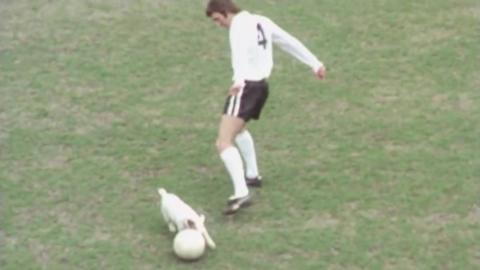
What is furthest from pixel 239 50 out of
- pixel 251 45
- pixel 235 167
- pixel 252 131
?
pixel 252 131

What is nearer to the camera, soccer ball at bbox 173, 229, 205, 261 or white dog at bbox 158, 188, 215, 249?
soccer ball at bbox 173, 229, 205, 261

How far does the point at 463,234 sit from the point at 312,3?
4.47 meters

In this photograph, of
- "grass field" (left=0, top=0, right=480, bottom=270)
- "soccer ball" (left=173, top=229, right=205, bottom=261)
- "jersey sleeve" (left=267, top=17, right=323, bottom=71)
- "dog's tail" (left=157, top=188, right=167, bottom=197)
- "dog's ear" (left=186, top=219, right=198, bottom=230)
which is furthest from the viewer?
"jersey sleeve" (left=267, top=17, right=323, bottom=71)

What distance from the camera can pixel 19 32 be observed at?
37.8ft

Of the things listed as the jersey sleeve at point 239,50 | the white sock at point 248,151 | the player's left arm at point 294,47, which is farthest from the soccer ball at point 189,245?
the player's left arm at point 294,47

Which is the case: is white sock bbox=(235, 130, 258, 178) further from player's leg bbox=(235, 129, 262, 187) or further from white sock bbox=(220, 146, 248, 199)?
white sock bbox=(220, 146, 248, 199)

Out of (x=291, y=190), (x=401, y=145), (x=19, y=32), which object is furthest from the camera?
(x=19, y=32)

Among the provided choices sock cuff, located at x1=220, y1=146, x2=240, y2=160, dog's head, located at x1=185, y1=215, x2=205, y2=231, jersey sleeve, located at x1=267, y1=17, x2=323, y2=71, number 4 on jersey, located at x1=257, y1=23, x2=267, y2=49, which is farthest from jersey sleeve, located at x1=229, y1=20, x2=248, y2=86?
dog's head, located at x1=185, y1=215, x2=205, y2=231

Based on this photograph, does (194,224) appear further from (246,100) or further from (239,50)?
(239,50)

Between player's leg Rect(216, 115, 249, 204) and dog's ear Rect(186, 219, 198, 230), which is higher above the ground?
player's leg Rect(216, 115, 249, 204)

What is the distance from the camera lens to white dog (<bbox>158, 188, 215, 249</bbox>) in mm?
7914

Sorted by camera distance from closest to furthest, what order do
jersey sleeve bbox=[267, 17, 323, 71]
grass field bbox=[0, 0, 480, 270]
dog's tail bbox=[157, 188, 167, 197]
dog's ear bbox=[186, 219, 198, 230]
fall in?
1. dog's ear bbox=[186, 219, 198, 230]
2. grass field bbox=[0, 0, 480, 270]
3. dog's tail bbox=[157, 188, 167, 197]
4. jersey sleeve bbox=[267, 17, 323, 71]

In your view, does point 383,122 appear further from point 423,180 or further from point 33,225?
point 33,225

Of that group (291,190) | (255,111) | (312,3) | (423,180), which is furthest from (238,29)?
(312,3)
